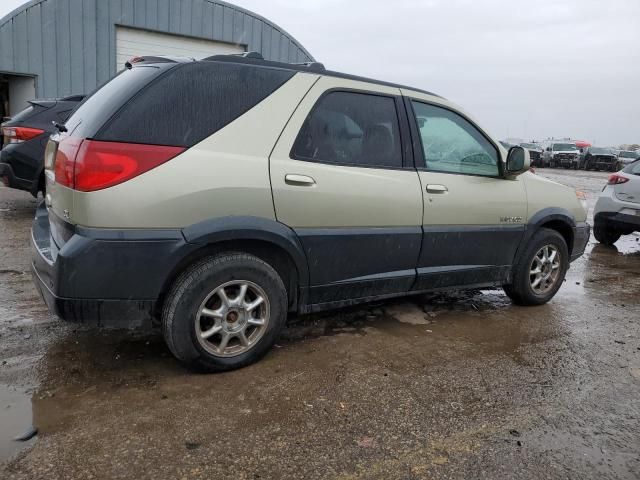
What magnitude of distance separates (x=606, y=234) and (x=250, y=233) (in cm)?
730

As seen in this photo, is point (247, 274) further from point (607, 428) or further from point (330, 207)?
point (607, 428)

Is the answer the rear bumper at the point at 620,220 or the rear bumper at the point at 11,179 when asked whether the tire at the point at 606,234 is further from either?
the rear bumper at the point at 11,179

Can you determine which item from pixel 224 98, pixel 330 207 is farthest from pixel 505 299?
pixel 224 98

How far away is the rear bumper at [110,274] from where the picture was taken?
2545 millimetres

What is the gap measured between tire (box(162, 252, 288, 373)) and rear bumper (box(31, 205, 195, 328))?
142 mm

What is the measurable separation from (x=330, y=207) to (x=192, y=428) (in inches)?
58.2

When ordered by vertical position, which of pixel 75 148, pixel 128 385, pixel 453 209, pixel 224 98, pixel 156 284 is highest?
pixel 224 98

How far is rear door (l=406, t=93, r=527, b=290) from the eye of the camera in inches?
145

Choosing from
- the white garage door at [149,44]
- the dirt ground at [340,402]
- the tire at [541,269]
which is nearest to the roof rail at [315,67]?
the dirt ground at [340,402]

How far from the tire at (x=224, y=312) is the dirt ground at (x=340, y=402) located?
0.14 metres

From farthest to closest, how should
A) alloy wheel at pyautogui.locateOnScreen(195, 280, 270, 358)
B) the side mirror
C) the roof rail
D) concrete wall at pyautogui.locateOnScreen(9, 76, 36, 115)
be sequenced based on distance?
concrete wall at pyautogui.locateOnScreen(9, 76, 36, 115), the side mirror, the roof rail, alloy wheel at pyautogui.locateOnScreen(195, 280, 270, 358)

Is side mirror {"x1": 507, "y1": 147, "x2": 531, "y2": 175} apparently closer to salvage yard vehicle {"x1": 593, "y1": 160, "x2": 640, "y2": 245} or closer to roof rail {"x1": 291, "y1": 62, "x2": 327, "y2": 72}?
roof rail {"x1": 291, "y1": 62, "x2": 327, "y2": 72}

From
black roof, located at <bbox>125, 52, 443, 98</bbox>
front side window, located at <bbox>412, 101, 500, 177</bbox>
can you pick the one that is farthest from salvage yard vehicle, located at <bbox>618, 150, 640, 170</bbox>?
black roof, located at <bbox>125, 52, 443, 98</bbox>

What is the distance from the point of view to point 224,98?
290cm
